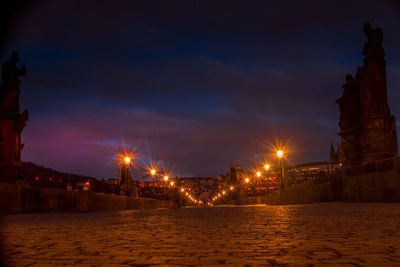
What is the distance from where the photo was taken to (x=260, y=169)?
199 ft

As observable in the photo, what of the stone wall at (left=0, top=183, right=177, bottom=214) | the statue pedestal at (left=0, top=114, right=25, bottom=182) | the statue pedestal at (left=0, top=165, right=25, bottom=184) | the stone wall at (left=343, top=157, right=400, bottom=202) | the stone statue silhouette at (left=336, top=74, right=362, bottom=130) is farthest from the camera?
the stone statue silhouette at (left=336, top=74, right=362, bottom=130)

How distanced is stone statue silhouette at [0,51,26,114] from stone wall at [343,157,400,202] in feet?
54.6

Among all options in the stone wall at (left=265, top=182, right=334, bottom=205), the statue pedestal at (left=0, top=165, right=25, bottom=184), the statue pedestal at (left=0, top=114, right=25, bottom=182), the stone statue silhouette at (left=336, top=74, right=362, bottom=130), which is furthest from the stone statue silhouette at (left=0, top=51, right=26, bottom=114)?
the stone statue silhouette at (left=336, top=74, right=362, bottom=130)

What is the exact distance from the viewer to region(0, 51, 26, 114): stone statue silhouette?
17.2m

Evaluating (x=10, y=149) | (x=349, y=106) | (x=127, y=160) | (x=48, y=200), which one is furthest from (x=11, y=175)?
(x=349, y=106)

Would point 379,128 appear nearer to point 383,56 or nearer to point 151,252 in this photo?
point 383,56

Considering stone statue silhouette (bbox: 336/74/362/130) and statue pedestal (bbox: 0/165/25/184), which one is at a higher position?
stone statue silhouette (bbox: 336/74/362/130)

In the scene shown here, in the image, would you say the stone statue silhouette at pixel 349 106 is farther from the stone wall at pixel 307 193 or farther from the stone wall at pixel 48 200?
the stone wall at pixel 48 200

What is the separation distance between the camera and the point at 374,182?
15.4 metres

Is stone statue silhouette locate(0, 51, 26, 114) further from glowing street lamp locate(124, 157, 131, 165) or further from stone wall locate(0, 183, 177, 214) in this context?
glowing street lamp locate(124, 157, 131, 165)

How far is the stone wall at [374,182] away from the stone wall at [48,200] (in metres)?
12.8

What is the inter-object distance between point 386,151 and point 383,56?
17.5 ft

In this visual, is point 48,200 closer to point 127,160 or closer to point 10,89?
point 10,89

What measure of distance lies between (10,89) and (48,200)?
6044mm
